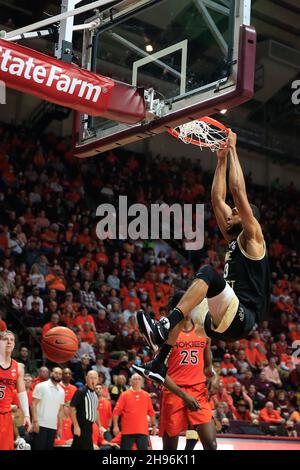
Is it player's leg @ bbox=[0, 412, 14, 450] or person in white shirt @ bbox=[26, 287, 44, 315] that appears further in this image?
person in white shirt @ bbox=[26, 287, 44, 315]

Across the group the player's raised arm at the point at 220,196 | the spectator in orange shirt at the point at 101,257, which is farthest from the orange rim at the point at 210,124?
the spectator in orange shirt at the point at 101,257

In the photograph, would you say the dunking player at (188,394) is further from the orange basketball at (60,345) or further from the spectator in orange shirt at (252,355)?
the spectator in orange shirt at (252,355)

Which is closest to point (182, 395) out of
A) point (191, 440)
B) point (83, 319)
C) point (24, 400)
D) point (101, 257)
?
point (191, 440)

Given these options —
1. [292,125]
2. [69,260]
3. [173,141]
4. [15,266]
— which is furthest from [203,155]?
[15,266]

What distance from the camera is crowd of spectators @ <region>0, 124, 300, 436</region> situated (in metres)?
13.3

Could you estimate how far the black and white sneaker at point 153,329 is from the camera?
5320mm

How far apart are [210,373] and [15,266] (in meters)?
7.42

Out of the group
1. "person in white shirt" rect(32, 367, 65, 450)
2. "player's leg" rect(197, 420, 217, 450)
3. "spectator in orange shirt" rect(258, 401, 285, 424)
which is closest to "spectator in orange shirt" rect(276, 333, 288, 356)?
"spectator in orange shirt" rect(258, 401, 285, 424)

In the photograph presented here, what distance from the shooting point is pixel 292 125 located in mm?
22359

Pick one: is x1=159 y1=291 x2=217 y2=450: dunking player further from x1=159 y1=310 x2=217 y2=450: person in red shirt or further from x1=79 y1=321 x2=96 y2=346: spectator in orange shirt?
x1=79 y1=321 x2=96 y2=346: spectator in orange shirt

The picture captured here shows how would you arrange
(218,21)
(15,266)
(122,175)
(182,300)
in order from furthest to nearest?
(122,175) < (15,266) < (218,21) < (182,300)

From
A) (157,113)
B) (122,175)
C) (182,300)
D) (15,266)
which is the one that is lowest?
(182,300)

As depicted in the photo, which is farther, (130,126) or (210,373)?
(210,373)
